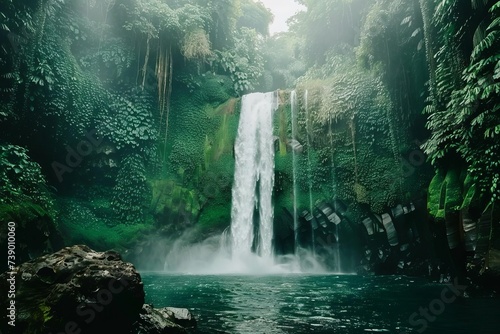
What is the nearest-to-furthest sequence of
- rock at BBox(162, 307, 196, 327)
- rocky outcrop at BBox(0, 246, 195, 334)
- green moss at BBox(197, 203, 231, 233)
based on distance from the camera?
rocky outcrop at BBox(0, 246, 195, 334)
rock at BBox(162, 307, 196, 327)
green moss at BBox(197, 203, 231, 233)

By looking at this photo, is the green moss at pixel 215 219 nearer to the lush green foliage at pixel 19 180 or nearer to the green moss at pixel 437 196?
the lush green foliage at pixel 19 180

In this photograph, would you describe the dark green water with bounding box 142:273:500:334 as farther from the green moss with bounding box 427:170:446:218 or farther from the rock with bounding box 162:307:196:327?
the green moss with bounding box 427:170:446:218

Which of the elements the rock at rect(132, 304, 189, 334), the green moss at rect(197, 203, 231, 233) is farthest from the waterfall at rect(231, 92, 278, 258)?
the rock at rect(132, 304, 189, 334)

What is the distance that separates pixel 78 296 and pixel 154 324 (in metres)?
1.06

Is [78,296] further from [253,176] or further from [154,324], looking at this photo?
[253,176]

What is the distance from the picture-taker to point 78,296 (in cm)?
361

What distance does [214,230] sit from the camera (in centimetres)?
1495

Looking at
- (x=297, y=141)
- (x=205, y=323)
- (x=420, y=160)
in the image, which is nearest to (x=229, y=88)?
(x=297, y=141)

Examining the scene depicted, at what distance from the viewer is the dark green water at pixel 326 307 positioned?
4.56m

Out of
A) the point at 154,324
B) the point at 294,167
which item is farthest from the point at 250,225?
the point at 154,324

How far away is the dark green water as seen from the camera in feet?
15.0

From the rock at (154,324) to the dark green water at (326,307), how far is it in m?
0.37

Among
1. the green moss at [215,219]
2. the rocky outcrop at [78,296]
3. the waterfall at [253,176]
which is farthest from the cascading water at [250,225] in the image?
the rocky outcrop at [78,296]

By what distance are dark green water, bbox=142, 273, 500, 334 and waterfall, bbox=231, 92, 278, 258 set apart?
536 cm
